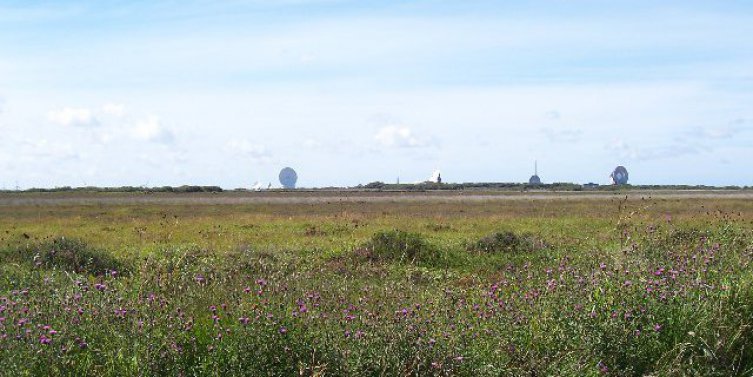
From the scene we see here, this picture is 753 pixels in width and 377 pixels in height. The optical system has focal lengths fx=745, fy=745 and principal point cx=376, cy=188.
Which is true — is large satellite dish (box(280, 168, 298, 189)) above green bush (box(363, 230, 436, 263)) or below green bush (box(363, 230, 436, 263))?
above

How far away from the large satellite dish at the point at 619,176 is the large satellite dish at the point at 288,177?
72063mm

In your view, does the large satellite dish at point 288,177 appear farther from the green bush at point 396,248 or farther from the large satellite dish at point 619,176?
the green bush at point 396,248

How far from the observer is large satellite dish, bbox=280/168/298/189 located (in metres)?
173

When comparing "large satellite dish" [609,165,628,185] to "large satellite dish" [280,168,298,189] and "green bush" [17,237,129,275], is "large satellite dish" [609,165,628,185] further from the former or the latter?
"green bush" [17,237,129,275]

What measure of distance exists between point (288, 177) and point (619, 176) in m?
74.2

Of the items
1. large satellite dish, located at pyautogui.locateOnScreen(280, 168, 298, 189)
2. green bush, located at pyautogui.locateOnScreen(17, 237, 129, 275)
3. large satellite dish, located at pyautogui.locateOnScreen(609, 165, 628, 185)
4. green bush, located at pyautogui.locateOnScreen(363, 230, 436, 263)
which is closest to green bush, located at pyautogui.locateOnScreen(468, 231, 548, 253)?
green bush, located at pyautogui.locateOnScreen(363, 230, 436, 263)

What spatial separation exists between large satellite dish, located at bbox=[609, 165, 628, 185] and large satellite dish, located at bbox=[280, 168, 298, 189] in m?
72.1

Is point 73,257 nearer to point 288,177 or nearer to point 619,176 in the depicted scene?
point 619,176

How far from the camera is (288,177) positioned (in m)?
173

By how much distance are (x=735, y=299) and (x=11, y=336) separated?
280 inches

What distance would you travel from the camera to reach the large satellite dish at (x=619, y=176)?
138 m

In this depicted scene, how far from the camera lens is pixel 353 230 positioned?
27484mm

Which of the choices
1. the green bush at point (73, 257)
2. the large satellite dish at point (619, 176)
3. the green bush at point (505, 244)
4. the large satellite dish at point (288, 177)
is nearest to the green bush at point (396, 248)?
the green bush at point (505, 244)

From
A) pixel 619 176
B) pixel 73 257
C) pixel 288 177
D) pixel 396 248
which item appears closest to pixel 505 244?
pixel 396 248
